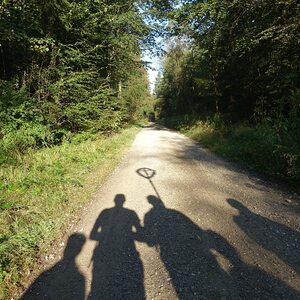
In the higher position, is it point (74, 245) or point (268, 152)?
point (268, 152)

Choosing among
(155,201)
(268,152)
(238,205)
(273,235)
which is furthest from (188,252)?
(268,152)

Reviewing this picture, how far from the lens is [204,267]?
343 cm

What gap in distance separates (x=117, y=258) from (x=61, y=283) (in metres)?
0.80

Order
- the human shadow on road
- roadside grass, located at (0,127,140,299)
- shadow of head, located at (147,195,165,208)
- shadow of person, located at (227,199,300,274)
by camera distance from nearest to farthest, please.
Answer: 1. the human shadow on road
2. roadside grass, located at (0,127,140,299)
3. shadow of person, located at (227,199,300,274)
4. shadow of head, located at (147,195,165,208)

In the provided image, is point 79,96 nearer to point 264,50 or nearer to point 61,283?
point 264,50

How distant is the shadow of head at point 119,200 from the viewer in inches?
217

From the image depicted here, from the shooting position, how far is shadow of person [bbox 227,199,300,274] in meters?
3.67

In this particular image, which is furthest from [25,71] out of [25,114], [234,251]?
[234,251]

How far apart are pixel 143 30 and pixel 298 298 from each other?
49.9 ft

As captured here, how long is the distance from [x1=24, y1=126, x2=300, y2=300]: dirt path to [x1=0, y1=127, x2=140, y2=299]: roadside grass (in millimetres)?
327

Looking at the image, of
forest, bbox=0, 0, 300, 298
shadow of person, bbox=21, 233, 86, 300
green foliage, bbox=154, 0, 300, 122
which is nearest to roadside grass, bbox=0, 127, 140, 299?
forest, bbox=0, 0, 300, 298

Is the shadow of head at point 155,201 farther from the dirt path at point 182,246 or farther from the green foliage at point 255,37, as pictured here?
the green foliage at point 255,37

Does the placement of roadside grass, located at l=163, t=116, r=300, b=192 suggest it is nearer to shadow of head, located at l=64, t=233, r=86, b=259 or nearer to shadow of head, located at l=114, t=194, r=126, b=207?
shadow of head, located at l=114, t=194, r=126, b=207

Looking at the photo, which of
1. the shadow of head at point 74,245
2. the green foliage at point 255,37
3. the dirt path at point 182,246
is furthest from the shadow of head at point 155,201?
the green foliage at point 255,37
